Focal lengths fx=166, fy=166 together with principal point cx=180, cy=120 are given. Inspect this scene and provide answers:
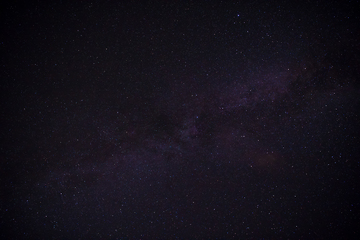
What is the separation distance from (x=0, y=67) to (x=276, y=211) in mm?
3086

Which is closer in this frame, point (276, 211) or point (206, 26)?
point (206, 26)

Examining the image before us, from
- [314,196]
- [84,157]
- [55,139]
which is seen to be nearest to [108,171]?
[84,157]

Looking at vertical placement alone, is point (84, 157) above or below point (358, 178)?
above

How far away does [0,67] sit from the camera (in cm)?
163

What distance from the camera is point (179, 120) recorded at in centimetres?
162

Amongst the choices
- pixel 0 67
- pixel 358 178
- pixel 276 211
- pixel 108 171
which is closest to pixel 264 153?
pixel 276 211

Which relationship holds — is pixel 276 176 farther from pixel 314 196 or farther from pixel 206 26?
pixel 206 26

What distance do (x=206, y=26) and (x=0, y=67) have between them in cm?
205

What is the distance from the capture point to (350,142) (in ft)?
5.27

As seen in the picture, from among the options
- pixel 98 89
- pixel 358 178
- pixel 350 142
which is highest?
pixel 98 89

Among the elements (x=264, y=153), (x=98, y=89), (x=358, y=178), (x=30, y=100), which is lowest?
(x=358, y=178)

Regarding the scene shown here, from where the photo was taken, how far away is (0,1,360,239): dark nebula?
1.55m

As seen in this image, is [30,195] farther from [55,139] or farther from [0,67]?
[0,67]

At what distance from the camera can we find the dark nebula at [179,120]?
1548mm
